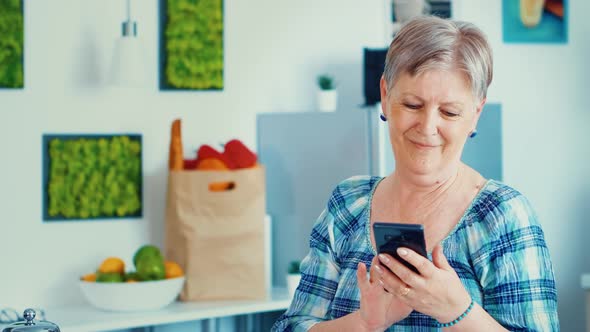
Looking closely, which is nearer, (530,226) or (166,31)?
(530,226)

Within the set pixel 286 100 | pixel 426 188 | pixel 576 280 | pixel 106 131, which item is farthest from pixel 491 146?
pixel 426 188

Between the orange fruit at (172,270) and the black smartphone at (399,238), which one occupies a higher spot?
the black smartphone at (399,238)

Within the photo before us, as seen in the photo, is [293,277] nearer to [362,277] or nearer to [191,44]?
[191,44]

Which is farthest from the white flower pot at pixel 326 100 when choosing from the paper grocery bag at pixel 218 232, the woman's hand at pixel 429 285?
the woman's hand at pixel 429 285

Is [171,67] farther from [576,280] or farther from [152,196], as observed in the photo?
[576,280]

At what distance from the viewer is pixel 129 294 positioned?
8.75 ft

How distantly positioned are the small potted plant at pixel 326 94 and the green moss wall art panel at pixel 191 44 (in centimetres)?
37

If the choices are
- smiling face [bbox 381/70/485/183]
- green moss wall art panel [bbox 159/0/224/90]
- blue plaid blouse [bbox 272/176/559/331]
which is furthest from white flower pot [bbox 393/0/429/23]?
smiling face [bbox 381/70/485/183]

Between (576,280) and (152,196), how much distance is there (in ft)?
6.54

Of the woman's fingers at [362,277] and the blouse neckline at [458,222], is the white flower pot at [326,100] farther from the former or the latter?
the woman's fingers at [362,277]

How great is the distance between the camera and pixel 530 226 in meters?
1.33

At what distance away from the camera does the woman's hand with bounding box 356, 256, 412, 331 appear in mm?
1320

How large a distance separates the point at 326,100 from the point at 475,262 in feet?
6.50

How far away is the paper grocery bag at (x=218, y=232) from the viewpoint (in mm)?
2824
